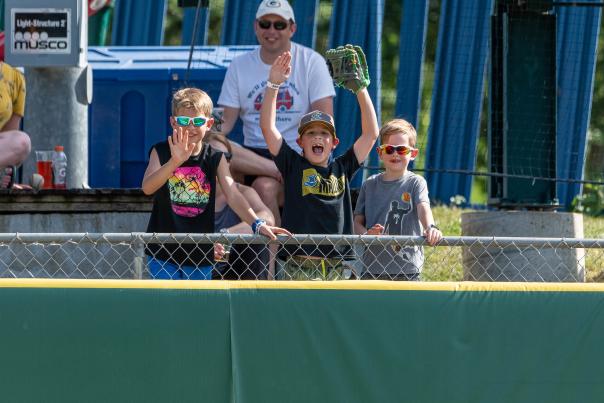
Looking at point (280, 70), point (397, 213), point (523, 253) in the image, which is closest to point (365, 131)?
point (397, 213)

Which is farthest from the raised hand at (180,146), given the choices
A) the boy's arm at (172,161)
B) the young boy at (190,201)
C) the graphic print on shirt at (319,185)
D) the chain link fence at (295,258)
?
the graphic print on shirt at (319,185)

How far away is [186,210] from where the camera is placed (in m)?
5.62

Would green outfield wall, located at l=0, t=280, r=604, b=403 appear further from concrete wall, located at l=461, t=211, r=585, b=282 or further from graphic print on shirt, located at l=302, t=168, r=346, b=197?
concrete wall, located at l=461, t=211, r=585, b=282

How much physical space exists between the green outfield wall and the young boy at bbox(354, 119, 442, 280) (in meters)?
0.98

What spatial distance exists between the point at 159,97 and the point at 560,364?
424cm

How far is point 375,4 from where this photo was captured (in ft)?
35.4

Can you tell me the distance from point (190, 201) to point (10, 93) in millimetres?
2228

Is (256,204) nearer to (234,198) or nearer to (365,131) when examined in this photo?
(234,198)

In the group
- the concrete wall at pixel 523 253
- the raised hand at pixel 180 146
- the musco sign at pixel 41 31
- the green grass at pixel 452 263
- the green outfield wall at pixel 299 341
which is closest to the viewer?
the green outfield wall at pixel 299 341

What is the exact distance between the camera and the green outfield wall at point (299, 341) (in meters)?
4.58

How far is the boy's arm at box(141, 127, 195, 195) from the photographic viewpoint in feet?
17.4

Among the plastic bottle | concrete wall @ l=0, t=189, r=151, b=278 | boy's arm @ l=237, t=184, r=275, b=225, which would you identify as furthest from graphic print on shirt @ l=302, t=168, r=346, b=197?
the plastic bottle

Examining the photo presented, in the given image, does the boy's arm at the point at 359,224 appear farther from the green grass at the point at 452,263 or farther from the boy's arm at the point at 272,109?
the green grass at the point at 452,263

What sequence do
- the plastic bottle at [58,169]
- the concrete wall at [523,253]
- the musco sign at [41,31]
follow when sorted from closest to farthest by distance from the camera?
the concrete wall at [523,253] < the plastic bottle at [58,169] < the musco sign at [41,31]
